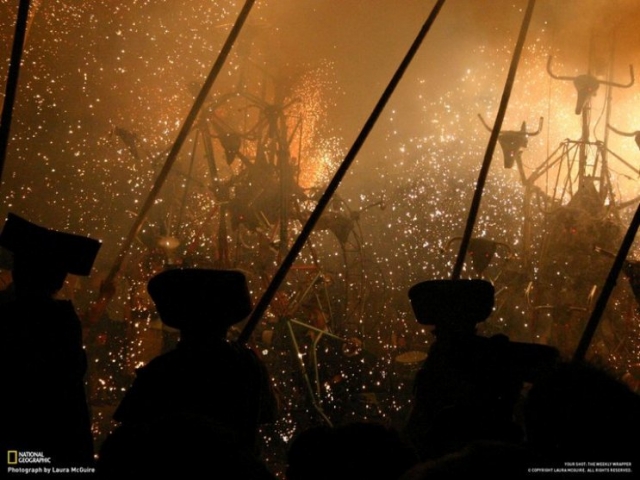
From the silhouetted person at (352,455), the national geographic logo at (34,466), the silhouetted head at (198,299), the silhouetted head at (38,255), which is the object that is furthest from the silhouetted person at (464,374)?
the silhouetted head at (38,255)

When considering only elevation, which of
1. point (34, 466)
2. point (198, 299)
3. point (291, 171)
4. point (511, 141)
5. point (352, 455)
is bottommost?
point (34, 466)

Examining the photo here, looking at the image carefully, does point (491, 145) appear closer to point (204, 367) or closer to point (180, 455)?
point (204, 367)

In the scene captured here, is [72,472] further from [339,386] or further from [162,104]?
[162,104]

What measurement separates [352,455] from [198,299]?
1207mm

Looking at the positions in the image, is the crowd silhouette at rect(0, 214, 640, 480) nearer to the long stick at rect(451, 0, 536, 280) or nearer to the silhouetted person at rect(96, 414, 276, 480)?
the long stick at rect(451, 0, 536, 280)

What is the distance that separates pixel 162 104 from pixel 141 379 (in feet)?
19.3

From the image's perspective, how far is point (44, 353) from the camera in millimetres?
2545

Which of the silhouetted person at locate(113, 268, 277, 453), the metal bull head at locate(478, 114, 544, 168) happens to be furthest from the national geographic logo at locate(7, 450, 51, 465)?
the metal bull head at locate(478, 114, 544, 168)

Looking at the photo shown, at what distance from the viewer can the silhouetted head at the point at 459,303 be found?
9.84ft

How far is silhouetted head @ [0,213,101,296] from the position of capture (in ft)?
8.62

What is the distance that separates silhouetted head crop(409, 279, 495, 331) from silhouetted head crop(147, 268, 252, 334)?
1.05 metres

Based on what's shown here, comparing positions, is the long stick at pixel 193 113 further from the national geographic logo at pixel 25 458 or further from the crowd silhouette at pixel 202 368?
the national geographic logo at pixel 25 458

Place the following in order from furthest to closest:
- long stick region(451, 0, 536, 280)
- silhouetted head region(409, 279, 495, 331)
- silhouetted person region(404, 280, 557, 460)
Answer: long stick region(451, 0, 536, 280)
silhouetted head region(409, 279, 495, 331)
silhouetted person region(404, 280, 557, 460)

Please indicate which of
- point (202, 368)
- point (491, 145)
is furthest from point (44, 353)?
point (491, 145)
